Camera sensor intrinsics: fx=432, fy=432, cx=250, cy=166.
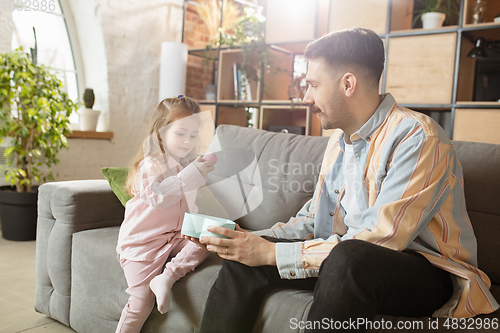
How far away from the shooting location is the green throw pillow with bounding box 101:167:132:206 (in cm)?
175

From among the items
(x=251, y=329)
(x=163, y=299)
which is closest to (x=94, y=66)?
(x=163, y=299)

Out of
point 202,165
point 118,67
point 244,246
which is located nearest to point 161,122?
point 202,165

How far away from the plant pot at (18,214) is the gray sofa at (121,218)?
4.07 ft

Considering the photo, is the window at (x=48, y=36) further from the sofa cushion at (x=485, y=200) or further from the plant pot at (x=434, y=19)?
the sofa cushion at (x=485, y=200)

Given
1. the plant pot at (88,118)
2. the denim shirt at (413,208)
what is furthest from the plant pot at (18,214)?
the denim shirt at (413,208)

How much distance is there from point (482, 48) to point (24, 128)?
3.00 m

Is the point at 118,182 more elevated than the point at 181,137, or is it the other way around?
the point at 181,137

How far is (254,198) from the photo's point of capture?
186 centimetres

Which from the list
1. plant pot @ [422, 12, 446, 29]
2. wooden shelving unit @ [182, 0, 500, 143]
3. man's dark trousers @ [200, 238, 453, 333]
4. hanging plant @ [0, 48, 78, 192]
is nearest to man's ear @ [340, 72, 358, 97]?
man's dark trousers @ [200, 238, 453, 333]

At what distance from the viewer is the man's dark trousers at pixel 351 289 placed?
0.88 metres

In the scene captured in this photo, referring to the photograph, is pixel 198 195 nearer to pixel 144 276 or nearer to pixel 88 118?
→ pixel 144 276

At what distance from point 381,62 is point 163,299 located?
3.09 feet

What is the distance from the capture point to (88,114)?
3.56m

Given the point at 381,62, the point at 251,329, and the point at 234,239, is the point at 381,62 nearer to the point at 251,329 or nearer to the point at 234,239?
the point at 234,239
